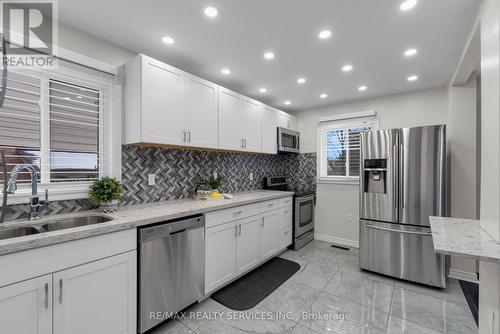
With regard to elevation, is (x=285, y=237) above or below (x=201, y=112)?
below

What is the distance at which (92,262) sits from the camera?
140cm

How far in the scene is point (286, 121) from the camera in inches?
161

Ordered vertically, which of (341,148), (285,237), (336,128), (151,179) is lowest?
(285,237)

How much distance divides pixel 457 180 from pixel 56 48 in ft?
14.3

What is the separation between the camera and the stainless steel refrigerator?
2.44m

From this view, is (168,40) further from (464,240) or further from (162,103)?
(464,240)

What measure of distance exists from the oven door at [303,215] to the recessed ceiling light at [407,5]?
267cm

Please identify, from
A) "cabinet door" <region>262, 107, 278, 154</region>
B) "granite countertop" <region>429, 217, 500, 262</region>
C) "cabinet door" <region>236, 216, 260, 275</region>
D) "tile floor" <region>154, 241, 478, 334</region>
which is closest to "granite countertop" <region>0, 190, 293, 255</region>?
"cabinet door" <region>236, 216, 260, 275</region>

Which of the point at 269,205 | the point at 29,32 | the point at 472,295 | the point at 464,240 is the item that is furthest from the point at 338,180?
the point at 29,32

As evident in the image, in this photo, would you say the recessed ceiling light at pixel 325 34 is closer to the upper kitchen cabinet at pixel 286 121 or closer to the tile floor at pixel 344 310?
the upper kitchen cabinet at pixel 286 121

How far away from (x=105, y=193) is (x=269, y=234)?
6.72ft

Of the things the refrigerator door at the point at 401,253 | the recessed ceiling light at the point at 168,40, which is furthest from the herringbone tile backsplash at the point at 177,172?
the refrigerator door at the point at 401,253

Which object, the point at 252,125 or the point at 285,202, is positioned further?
the point at 285,202

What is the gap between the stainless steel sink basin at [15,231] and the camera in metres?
1.43
